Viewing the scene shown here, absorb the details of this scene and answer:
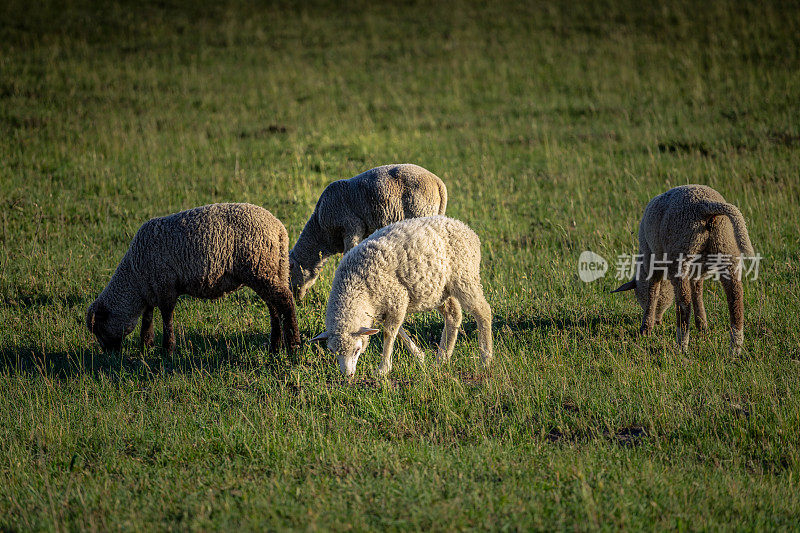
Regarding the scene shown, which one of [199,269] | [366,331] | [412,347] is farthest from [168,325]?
[412,347]

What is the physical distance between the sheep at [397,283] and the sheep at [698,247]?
2032 mm

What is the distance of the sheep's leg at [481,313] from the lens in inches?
277

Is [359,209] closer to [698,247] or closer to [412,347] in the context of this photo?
[412,347]

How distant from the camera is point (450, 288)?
707 centimetres

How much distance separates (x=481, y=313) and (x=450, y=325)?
18.1 inches

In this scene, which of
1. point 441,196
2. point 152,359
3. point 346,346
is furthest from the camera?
point 441,196

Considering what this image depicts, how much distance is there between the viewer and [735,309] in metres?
7.22

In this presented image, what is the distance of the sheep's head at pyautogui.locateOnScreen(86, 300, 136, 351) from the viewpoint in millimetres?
7801

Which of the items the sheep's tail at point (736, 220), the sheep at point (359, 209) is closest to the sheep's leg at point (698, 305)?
the sheep's tail at point (736, 220)

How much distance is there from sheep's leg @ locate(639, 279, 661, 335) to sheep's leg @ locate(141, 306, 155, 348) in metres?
5.56

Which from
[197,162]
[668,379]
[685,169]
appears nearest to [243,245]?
[668,379]

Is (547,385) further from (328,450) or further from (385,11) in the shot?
(385,11)

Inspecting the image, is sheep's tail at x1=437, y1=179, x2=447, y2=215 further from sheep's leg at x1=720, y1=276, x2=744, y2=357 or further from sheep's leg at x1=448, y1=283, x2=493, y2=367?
sheep's leg at x1=720, y1=276, x2=744, y2=357

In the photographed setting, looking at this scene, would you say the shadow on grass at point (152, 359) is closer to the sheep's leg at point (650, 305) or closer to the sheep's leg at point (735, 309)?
the sheep's leg at point (650, 305)
